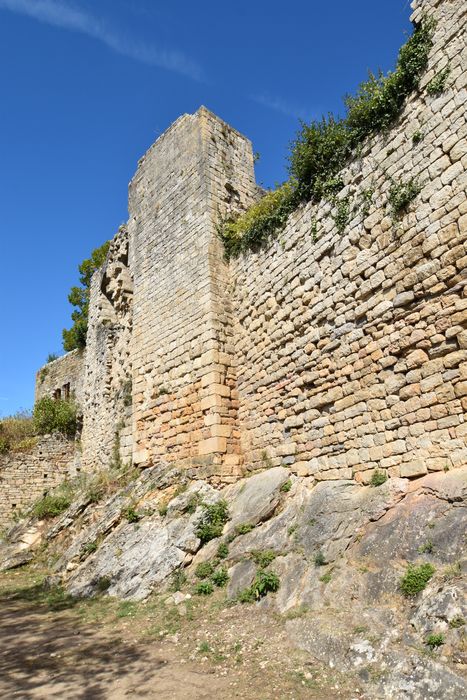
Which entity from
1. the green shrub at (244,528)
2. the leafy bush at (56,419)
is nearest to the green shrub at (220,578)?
the green shrub at (244,528)

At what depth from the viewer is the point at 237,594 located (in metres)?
6.27

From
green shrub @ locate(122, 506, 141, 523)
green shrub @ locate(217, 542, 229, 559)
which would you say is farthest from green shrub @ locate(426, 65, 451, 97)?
green shrub @ locate(122, 506, 141, 523)

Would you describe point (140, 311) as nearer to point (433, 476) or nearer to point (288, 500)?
point (288, 500)

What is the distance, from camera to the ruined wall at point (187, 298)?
30.7 ft

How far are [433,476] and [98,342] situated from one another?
12.3 metres

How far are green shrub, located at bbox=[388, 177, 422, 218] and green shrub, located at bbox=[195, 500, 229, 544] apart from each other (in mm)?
5281

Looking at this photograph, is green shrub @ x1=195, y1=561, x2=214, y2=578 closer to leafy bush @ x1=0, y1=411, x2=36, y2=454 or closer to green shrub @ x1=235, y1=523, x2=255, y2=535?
green shrub @ x1=235, y1=523, x2=255, y2=535

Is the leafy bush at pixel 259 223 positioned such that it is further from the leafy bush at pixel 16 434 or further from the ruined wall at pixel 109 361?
the leafy bush at pixel 16 434

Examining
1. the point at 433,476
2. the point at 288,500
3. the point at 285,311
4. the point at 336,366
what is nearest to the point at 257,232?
the point at 285,311

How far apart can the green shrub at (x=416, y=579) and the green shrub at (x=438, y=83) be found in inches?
230

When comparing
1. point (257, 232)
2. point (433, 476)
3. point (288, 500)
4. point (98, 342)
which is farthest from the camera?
point (98, 342)

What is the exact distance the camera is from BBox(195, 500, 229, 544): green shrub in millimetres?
7656

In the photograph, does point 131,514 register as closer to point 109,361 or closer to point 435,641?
point 435,641

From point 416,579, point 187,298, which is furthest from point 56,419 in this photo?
point 416,579
